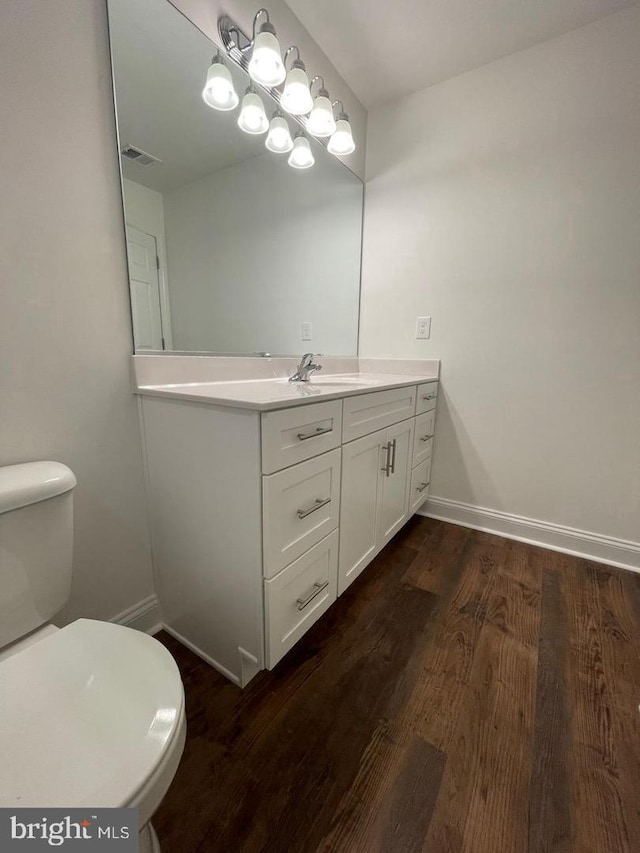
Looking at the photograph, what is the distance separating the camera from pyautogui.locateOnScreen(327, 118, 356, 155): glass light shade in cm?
154

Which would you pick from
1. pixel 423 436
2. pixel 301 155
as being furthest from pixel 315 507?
pixel 301 155

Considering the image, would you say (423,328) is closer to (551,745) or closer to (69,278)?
(69,278)

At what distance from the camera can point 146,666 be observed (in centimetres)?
Answer: 61

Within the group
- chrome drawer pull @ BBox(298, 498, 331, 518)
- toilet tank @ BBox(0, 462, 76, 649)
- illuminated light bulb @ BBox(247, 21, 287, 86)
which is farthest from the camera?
illuminated light bulb @ BBox(247, 21, 287, 86)

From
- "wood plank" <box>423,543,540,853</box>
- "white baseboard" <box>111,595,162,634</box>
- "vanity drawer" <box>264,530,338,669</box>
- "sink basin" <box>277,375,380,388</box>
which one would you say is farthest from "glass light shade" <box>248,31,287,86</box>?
"wood plank" <box>423,543,540,853</box>

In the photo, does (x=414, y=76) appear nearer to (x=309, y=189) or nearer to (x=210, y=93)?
(x=309, y=189)

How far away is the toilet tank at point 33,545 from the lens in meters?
0.68

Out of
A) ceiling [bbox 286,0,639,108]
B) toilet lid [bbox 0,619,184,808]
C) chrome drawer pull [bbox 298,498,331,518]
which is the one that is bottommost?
toilet lid [bbox 0,619,184,808]

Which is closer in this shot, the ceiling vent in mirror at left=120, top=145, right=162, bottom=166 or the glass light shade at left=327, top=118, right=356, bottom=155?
the ceiling vent in mirror at left=120, top=145, right=162, bottom=166

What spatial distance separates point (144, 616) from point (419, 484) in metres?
Answer: 1.37

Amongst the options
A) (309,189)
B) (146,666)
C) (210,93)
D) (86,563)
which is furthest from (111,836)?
(309,189)

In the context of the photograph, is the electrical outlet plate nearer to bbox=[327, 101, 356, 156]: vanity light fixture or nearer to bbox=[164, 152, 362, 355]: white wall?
bbox=[164, 152, 362, 355]: white wall

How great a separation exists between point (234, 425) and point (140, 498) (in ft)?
1.77

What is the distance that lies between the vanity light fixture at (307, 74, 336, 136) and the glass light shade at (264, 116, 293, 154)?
0.36 feet
